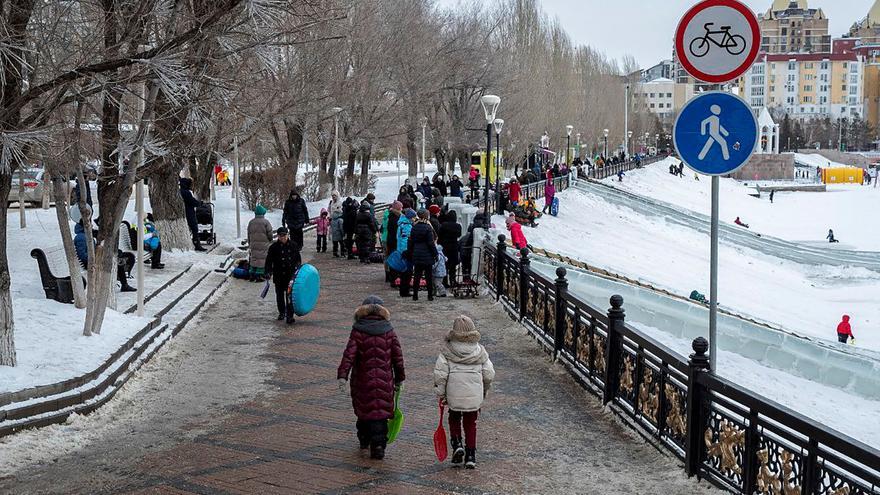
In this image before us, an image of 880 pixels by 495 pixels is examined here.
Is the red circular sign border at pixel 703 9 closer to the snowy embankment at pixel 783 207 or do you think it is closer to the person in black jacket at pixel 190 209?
the person in black jacket at pixel 190 209

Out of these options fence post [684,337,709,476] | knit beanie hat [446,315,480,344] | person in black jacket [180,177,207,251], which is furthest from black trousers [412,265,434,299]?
fence post [684,337,709,476]

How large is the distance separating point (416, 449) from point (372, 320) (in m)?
1.17

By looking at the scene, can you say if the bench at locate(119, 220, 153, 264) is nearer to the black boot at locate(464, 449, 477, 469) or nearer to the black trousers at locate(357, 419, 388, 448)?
the black trousers at locate(357, 419, 388, 448)

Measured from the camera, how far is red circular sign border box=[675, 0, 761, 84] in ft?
21.1

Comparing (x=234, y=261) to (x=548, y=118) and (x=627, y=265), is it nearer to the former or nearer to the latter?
(x=627, y=265)

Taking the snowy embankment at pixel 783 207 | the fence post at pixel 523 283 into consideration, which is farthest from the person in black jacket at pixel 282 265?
the snowy embankment at pixel 783 207

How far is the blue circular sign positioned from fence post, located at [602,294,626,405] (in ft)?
9.73

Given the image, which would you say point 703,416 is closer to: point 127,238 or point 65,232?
point 65,232

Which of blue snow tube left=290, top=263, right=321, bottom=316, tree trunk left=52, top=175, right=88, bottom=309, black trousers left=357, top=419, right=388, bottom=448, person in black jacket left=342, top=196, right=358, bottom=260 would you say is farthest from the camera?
person in black jacket left=342, top=196, right=358, bottom=260

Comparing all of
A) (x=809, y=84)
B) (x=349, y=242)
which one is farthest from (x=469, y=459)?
(x=809, y=84)

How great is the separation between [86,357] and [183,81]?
3.10 metres

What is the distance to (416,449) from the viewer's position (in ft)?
27.4

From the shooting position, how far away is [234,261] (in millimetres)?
21297

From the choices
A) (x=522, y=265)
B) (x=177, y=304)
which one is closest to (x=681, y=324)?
(x=522, y=265)
